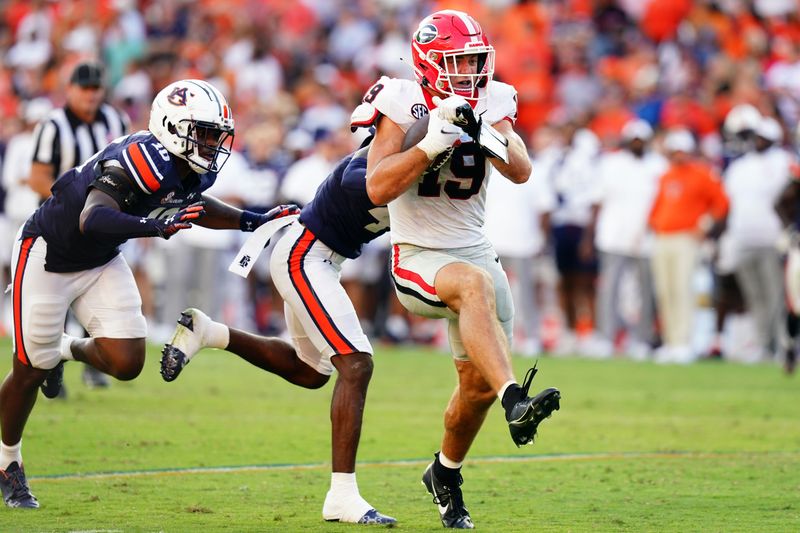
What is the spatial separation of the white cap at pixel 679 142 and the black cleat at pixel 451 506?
8.85 m

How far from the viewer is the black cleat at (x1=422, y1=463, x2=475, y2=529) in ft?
18.7

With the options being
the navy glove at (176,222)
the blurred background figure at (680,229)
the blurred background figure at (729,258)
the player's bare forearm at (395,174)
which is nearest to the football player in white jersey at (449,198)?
the player's bare forearm at (395,174)

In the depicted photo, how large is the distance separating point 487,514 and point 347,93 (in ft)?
40.0

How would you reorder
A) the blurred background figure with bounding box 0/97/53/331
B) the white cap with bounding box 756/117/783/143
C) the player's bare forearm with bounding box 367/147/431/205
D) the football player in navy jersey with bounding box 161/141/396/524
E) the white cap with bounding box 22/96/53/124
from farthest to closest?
the white cap with bounding box 22/96/53/124 → the white cap with bounding box 756/117/783/143 → the blurred background figure with bounding box 0/97/53/331 → the football player in navy jersey with bounding box 161/141/396/524 → the player's bare forearm with bounding box 367/147/431/205

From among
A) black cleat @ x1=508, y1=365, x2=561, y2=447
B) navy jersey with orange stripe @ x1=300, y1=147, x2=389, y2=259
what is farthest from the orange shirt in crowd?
black cleat @ x1=508, y1=365, x2=561, y2=447

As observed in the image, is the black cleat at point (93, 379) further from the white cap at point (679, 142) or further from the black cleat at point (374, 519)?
the white cap at point (679, 142)

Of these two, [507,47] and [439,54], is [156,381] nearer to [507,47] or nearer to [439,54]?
[439,54]

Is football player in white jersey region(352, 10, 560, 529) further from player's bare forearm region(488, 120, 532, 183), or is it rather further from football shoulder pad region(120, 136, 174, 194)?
football shoulder pad region(120, 136, 174, 194)

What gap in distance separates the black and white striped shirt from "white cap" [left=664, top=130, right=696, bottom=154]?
6739 mm

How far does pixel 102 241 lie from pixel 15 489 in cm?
116

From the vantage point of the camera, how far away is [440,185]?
588 centimetres

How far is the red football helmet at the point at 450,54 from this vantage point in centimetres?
575

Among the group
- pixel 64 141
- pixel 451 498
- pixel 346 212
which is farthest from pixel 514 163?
pixel 64 141

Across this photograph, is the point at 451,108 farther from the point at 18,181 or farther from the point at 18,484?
the point at 18,181
